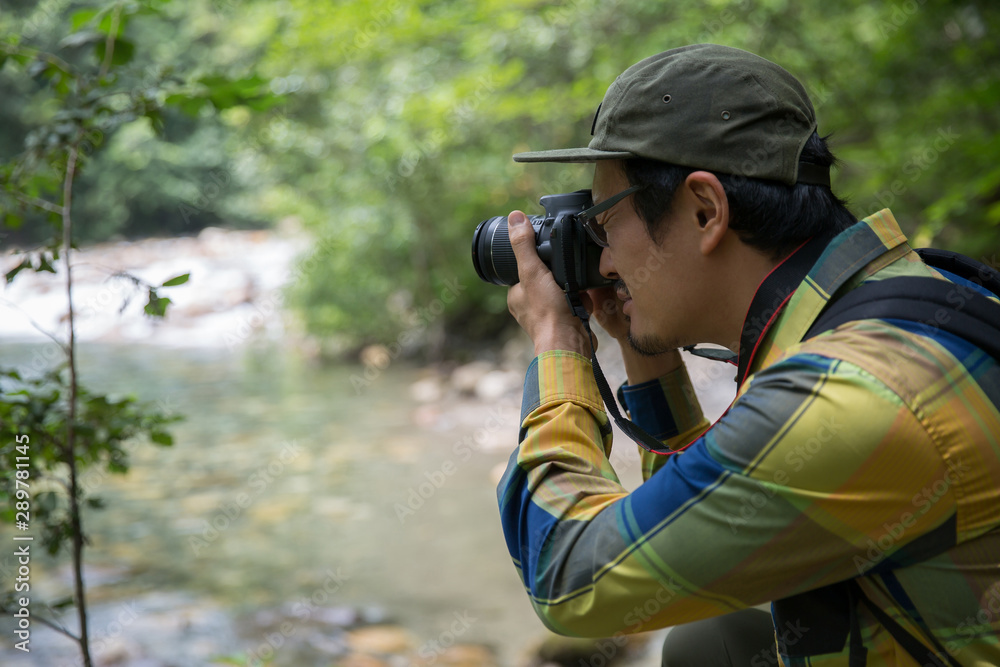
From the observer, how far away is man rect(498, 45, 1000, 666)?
2.62 ft

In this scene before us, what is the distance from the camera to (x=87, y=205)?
19.5 metres

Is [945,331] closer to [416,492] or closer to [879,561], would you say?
[879,561]

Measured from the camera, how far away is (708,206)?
1.02m

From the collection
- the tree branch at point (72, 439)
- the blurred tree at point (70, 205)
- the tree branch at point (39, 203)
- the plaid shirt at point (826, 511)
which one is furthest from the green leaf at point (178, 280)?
the plaid shirt at point (826, 511)

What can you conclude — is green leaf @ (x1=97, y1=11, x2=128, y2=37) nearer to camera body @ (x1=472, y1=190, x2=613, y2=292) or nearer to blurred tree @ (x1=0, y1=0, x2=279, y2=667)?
blurred tree @ (x1=0, y1=0, x2=279, y2=667)

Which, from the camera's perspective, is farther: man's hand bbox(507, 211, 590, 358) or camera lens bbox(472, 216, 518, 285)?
camera lens bbox(472, 216, 518, 285)

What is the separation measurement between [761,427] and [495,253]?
2.10 feet

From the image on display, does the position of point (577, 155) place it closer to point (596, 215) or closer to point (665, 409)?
point (596, 215)

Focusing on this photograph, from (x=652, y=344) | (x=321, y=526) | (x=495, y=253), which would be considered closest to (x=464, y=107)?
(x=321, y=526)

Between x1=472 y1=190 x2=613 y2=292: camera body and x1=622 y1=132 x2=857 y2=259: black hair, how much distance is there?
0.15 metres

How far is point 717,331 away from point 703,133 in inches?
10.7

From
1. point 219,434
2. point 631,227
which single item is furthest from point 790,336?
point 219,434

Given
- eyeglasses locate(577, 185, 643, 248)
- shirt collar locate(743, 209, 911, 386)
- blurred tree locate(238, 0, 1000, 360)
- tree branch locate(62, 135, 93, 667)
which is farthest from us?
blurred tree locate(238, 0, 1000, 360)

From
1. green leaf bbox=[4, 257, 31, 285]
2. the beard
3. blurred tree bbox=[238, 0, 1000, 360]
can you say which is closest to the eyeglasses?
the beard
